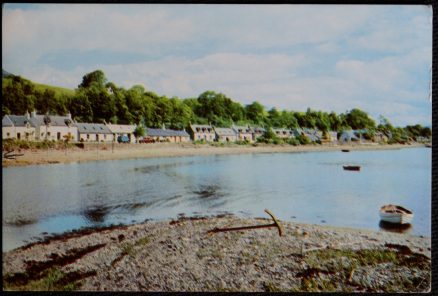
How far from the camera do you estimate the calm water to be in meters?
2.71

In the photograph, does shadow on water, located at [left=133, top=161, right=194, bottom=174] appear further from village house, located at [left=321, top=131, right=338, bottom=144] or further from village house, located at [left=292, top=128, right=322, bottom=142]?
village house, located at [left=321, top=131, right=338, bottom=144]

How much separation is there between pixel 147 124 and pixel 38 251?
1079 millimetres

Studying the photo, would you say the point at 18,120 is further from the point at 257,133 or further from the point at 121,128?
the point at 257,133

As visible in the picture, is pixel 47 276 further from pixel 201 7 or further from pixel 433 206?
pixel 433 206

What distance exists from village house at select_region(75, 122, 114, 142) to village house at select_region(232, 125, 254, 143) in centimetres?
87

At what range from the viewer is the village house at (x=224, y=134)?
2978 millimetres

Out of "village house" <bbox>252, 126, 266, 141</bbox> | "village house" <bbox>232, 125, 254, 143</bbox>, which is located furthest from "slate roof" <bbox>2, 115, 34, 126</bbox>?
"village house" <bbox>252, 126, 266, 141</bbox>

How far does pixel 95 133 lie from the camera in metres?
2.93

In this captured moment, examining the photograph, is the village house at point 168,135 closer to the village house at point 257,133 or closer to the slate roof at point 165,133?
the slate roof at point 165,133

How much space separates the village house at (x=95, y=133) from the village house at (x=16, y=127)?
0.32 m

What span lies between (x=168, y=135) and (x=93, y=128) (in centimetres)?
52

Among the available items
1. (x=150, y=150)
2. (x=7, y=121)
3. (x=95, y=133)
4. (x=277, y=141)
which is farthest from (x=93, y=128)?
(x=277, y=141)

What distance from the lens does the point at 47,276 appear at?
104 inches

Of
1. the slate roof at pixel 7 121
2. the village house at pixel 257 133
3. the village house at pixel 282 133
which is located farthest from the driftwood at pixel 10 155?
the village house at pixel 282 133
